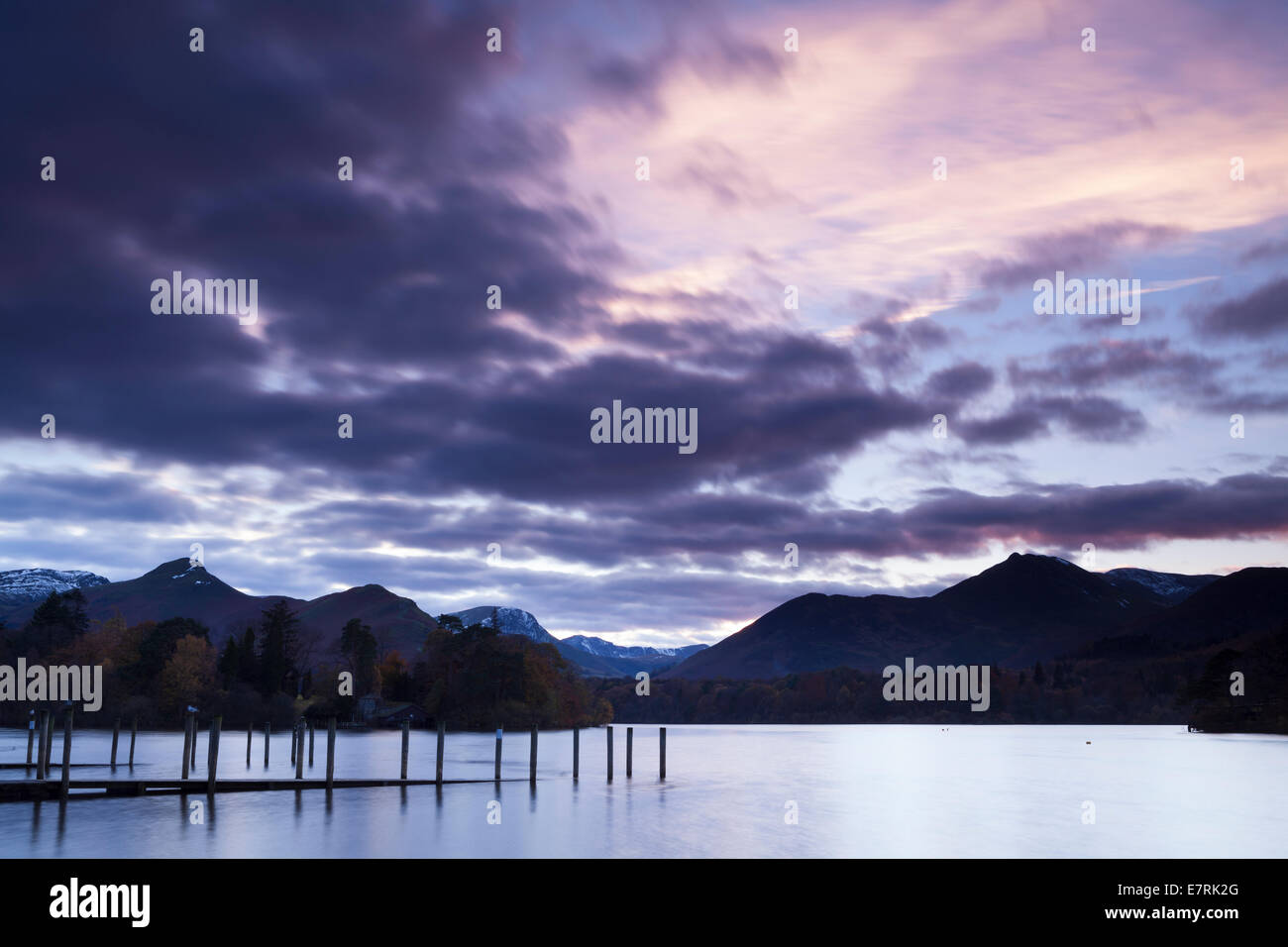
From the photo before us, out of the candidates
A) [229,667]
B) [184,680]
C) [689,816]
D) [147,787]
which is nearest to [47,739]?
[147,787]

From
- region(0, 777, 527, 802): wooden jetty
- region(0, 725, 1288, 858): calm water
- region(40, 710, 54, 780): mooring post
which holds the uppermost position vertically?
region(40, 710, 54, 780): mooring post

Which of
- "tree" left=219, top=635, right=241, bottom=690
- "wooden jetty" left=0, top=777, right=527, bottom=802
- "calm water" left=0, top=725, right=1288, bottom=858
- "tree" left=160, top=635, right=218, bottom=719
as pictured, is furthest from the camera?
"tree" left=219, top=635, right=241, bottom=690

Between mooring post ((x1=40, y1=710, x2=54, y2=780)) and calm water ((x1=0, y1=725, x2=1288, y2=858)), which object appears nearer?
calm water ((x1=0, y1=725, x2=1288, y2=858))

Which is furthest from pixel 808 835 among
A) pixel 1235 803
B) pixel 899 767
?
pixel 899 767

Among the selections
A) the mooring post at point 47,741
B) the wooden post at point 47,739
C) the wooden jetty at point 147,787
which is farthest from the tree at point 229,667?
the wooden jetty at point 147,787

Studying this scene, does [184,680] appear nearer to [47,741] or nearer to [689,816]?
[47,741]

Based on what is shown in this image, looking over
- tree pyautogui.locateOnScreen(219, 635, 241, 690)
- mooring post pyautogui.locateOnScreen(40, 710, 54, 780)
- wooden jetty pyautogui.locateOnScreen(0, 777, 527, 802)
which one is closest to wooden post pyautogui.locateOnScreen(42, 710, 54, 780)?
mooring post pyautogui.locateOnScreen(40, 710, 54, 780)

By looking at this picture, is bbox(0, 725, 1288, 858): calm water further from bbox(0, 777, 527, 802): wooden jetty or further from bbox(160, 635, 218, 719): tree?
bbox(160, 635, 218, 719): tree

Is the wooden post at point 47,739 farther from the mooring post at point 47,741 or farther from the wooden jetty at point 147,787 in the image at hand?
the wooden jetty at point 147,787

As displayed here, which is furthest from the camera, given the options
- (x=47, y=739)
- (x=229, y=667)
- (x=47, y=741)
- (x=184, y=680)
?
(x=229, y=667)

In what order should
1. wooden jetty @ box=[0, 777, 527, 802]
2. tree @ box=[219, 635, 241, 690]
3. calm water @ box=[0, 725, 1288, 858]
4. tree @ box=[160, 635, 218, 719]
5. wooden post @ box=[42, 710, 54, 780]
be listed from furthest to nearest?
tree @ box=[219, 635, 241, 690]
tree @ box=[160, 635, 218, 719]
wooden post @ box=[42, 710, 54, 780]
wooden jetty @ box=[0, 777, 527, 802]
calm water @ box=[0, 725, 1288, 858]

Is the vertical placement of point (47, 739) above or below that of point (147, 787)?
above
